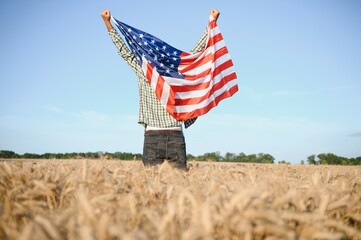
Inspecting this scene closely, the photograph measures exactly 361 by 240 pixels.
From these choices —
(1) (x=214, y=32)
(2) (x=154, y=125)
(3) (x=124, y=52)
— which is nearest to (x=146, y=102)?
(2) (x=154, y=125)

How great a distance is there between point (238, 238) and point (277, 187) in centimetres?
65

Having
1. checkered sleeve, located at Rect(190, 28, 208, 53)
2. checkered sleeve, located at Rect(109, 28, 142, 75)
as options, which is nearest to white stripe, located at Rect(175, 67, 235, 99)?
checkered sleeve, located at Rect(190, 28, 208, 53)

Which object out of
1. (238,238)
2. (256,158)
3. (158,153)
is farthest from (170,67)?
(256,158)

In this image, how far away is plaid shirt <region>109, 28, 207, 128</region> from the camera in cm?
489

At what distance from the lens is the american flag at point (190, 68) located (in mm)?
5367

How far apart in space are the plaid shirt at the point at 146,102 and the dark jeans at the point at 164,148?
0.20 meters

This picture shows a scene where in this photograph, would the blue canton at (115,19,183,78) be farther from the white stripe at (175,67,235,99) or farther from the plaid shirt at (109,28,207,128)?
the white stripe at (175,67,235,99)

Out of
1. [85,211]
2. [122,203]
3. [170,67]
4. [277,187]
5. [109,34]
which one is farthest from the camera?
[170,67]

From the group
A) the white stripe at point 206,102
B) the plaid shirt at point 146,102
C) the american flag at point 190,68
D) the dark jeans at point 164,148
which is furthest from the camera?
the american flag at point 190,68

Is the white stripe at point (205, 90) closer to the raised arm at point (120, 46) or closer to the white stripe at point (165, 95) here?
the white stripe at point (165, 95)

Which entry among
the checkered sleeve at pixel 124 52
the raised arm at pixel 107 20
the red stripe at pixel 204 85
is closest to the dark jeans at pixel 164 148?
the red stripe at pixel 204 85

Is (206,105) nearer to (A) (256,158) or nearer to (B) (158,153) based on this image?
(B) (158,153)

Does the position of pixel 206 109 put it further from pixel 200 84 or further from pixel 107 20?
pixel 107 20

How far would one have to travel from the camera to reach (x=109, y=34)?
5156 millimetres
